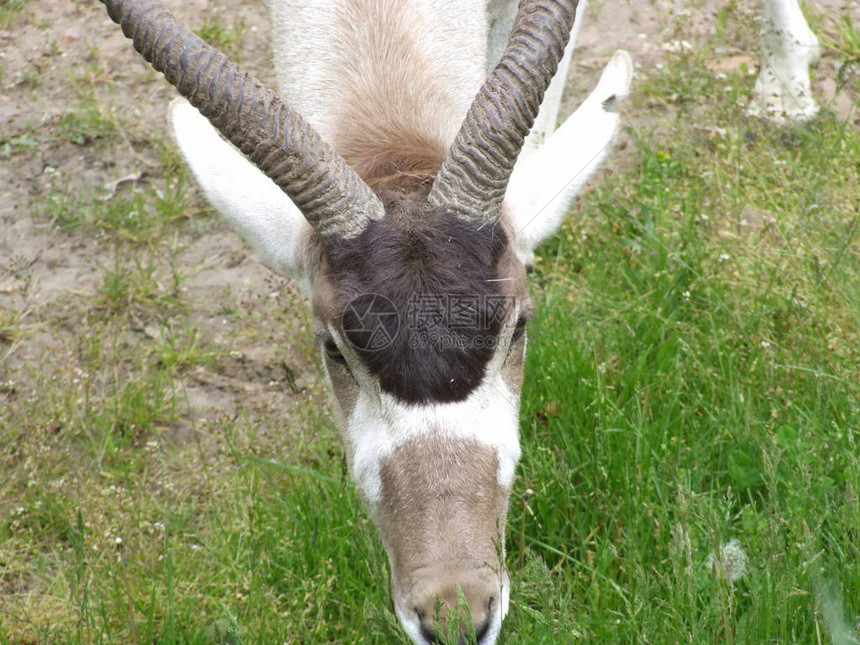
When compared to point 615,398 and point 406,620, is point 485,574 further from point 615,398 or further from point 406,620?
point 615,398

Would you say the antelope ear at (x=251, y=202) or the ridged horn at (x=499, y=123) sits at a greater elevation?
the ridged horn at (x=499, y=123)

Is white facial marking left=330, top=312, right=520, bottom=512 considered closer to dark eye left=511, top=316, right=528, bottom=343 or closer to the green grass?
dark eye left=511, top=316, right=528, bottom=343

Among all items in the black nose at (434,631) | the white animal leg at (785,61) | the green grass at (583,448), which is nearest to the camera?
the black nose at (434,631)

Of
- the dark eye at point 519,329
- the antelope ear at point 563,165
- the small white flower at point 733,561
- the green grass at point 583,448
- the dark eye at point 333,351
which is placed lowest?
the green grass at point 583,448

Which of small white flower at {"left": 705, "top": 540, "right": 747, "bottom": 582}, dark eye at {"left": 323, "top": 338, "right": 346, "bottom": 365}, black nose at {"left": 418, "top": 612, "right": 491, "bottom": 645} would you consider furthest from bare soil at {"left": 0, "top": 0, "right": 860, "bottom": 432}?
small white flower at {"left": 705, "top": 540, "right": 747, "bottom": 582}

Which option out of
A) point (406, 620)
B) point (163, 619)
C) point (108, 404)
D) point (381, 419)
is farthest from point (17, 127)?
point (406, 620)

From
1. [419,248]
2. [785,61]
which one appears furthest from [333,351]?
[785,61]

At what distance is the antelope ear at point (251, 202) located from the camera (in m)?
4.04

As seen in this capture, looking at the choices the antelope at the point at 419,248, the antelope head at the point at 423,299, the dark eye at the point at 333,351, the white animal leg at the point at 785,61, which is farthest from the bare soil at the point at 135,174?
the antelope head at the point at 423,299

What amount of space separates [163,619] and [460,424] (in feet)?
5.20

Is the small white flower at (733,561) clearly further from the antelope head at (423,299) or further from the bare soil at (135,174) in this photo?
the bare soil at (135,174)

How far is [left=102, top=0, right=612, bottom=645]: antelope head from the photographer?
317 cm

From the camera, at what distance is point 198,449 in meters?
5.05

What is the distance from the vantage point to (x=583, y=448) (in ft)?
14.8
